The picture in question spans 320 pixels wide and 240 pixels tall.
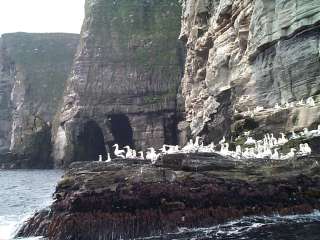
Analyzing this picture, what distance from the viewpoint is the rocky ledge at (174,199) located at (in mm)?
27609

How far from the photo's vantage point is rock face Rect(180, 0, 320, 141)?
4281cm

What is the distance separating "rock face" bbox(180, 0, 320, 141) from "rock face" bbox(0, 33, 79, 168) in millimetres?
64167

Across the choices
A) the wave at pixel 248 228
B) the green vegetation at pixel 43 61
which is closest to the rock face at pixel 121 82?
the green vegetation at pixel 43 61

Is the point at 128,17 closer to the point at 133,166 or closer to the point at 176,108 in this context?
the point at 176,108

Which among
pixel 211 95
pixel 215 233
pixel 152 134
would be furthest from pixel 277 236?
pixel 152 134

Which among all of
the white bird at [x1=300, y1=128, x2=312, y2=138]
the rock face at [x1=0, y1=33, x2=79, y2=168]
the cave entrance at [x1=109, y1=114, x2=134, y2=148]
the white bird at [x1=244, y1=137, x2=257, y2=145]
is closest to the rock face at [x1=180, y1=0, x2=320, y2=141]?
the white bird at [x1=300, y1=128, x2=312, y2=138]

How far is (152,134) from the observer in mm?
106188

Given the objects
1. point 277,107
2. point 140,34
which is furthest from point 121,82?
point 277,107

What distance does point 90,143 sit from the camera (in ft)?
377

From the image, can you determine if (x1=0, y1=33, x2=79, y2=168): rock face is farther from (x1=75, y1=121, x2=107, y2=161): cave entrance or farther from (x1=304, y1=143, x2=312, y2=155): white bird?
(x1=304, y1=143, x2=312, y2=155): white bird

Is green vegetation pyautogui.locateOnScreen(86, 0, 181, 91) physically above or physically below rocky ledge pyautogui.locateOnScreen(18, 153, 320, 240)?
above

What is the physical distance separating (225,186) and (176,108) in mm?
79288

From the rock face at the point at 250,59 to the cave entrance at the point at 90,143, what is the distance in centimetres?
3754

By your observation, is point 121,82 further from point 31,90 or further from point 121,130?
point 31,90
